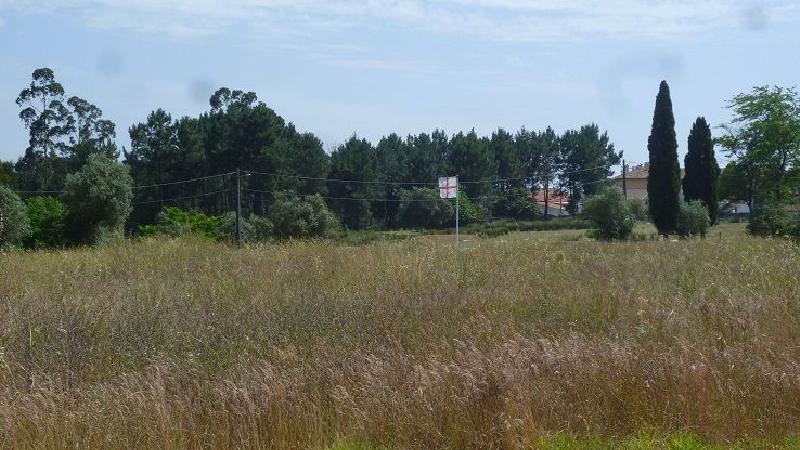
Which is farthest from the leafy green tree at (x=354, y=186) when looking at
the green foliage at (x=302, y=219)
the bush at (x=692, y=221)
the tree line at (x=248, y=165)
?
the bush at (x=692, y=221)

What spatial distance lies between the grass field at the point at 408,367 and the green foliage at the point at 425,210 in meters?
51.4

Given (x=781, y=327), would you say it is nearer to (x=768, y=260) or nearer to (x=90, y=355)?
(x=768, y=260)

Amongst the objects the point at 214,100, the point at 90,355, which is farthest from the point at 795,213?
the point at 214,100

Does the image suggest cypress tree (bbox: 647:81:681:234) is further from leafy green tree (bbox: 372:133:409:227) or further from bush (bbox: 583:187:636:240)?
leafy green tree (bbox: 372:133:409:227)

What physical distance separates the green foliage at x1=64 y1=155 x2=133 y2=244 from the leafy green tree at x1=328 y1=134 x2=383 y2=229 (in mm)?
28797

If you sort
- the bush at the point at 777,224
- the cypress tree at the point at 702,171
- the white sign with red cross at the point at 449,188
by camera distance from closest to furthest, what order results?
1. the bush at the point at 777,224
2. the white sign with red cross at the point at 449,188
3. the cypress tree at the point at 702,171

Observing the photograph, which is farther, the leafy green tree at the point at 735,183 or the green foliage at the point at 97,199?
the leafy green tree at the point at 735,183

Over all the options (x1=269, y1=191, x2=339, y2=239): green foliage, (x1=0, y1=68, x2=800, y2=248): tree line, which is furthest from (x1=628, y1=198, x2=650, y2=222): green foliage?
(x1=269, y1=191, x2=339, y2=239): green foliage

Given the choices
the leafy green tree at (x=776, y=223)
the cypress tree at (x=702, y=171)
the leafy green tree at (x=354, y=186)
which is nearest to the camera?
the leafy green tree at (x=776, y=223)

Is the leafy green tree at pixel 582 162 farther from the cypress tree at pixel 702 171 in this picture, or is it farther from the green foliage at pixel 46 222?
the green foliage at pixel 46 222

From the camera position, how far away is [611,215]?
4175cm

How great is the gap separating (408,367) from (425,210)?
5650 cm

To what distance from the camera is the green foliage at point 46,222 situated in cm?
3534

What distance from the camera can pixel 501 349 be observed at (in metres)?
6.53
